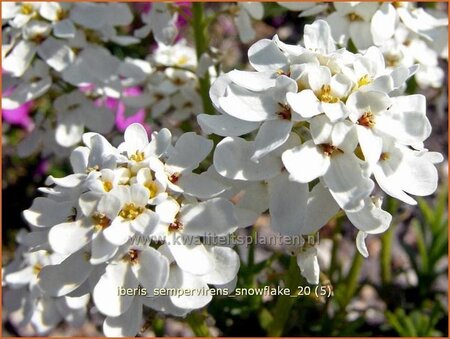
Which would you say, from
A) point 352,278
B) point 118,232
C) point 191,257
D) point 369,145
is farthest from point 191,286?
point 352,278

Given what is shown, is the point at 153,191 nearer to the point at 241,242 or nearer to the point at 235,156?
the point at 235,156

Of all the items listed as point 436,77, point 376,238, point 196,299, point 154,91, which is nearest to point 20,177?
point 154,91

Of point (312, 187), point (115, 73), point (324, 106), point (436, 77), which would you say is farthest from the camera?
point (436, 77)

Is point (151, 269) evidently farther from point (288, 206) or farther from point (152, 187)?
point (288, 206)

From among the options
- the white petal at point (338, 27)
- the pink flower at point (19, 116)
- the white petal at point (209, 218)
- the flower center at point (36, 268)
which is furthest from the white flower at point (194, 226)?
the pink flower at point (19, 116)

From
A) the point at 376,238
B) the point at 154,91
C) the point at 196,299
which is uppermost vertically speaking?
the point at 196,299

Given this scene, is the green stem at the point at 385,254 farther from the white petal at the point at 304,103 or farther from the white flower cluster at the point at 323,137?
the white petal at the point at 304,103
